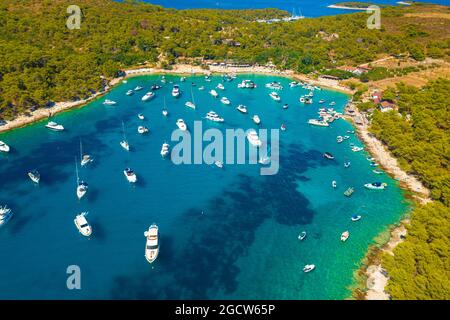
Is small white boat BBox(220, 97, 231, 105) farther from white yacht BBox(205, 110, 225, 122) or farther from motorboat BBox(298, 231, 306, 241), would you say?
motorboat BBox(298, 231, 306, 241)

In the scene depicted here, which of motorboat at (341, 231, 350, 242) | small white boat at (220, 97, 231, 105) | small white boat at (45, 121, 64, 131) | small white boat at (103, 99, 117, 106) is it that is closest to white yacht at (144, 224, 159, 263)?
motorboat at (341, 231, 350, 242)

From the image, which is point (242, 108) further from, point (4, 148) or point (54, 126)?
point (4, 148)

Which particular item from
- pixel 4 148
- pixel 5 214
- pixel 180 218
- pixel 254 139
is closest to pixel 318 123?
pixel 254 139

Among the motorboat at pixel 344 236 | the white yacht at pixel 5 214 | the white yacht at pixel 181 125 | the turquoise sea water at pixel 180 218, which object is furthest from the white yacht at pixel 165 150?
the motorboat at pixel 344 236

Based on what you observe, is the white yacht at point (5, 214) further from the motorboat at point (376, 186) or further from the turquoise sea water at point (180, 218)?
the motorboat at point (376, 186)

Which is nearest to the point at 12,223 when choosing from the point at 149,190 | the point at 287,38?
the point at 149,190

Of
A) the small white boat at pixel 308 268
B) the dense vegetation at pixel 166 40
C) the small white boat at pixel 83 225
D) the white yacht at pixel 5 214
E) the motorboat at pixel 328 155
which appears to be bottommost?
the small white boat at pixel 308 268
